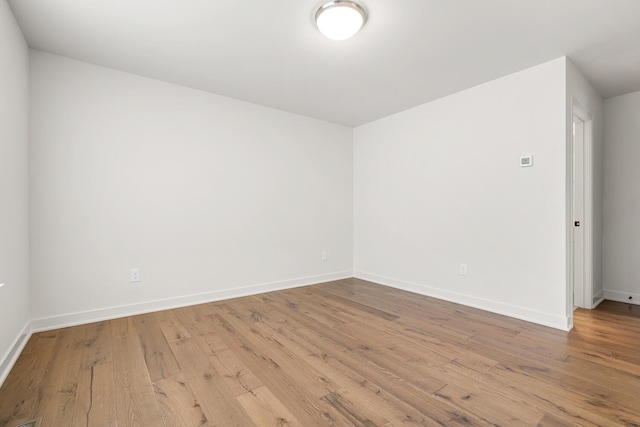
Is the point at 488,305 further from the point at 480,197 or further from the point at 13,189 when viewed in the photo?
the point at 13,189

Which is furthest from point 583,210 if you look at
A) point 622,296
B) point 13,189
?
point 13,189

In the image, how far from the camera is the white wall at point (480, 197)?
8.51ft

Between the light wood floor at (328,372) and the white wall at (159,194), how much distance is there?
17.4 inches

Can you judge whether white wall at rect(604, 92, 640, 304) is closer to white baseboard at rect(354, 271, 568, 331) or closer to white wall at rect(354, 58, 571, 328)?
white baseboard at rect(354, 271, 568, 331)

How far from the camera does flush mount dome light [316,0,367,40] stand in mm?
1873

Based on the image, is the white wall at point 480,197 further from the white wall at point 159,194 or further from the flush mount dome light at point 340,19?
the flush mount dome light at point 340,19

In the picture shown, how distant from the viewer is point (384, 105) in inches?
144

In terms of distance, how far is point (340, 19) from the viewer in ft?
6.39

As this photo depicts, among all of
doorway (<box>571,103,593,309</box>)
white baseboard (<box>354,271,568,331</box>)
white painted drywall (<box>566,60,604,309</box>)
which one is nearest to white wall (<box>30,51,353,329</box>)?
white baseboard (<box>354,271,568,331</box>)

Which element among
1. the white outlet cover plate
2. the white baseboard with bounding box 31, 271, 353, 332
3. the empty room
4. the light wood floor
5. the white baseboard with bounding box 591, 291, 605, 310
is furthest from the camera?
the white baseboard with bounding box 591, 291, 605, 310

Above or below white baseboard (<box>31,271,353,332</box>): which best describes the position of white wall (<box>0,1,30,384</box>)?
above

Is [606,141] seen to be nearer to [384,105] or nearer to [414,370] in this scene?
[384,105]

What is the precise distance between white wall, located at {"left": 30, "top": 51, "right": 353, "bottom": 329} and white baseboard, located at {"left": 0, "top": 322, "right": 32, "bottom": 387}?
187mm

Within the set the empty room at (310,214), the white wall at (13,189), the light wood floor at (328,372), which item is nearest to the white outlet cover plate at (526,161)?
the empty room at (310,214)
